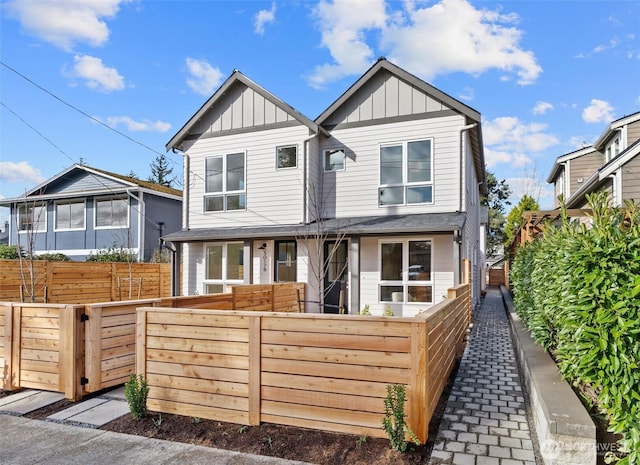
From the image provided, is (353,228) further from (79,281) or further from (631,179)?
(79,281)

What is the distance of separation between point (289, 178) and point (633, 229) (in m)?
9.04

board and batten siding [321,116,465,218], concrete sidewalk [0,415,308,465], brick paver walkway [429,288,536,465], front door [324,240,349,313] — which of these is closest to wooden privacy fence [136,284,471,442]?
brick paver walkway [429,288,536,465]

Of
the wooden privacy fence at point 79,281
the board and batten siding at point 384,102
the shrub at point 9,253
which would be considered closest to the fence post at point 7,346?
the wooden privacy fence at point 79,281

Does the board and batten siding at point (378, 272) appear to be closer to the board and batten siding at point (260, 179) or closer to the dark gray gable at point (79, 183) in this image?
the board and batten siding at point (260, 179)

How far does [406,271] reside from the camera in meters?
10.4

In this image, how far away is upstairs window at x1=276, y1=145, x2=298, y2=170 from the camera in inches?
454

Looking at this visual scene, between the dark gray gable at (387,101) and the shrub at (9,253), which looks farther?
the shrub at (9,253)

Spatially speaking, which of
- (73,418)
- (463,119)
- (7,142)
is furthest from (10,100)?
(463,119)

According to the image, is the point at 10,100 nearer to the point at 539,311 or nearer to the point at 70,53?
the point at 70,53

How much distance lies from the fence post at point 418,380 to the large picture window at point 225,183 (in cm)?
937

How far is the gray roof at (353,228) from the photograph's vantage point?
939 cm

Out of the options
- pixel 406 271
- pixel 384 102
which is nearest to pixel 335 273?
pixel 406 271

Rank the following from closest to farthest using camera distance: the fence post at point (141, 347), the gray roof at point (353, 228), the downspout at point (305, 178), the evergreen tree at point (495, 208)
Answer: the fence post at point (141, 347) → the gray roof at point (353, 228) → the downspout at point (305, 178) → the evergreen tree at point (495, 208)

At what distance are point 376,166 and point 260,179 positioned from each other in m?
3.39
